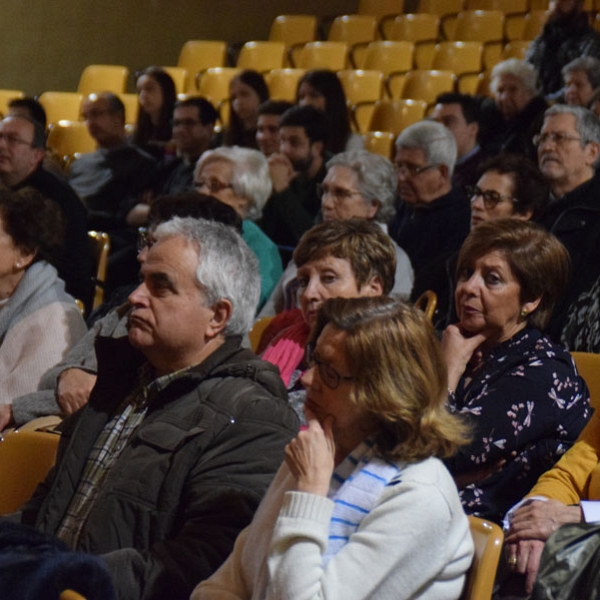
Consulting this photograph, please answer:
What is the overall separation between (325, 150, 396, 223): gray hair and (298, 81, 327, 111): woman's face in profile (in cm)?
184

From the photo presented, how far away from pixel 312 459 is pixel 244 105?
4.58 meters

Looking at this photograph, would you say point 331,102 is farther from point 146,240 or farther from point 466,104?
point 146,240

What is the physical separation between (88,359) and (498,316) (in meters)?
1.10

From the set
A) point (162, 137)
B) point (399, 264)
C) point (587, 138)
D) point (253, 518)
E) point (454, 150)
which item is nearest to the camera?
point (253, 518)

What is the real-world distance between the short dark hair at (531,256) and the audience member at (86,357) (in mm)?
669

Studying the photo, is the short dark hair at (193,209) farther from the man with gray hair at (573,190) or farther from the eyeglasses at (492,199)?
the man with gray hair at (573,190)

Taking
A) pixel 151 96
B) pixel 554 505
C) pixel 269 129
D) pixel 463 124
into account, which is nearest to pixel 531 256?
pixel 554 505

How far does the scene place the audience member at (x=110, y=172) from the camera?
5.56 meters

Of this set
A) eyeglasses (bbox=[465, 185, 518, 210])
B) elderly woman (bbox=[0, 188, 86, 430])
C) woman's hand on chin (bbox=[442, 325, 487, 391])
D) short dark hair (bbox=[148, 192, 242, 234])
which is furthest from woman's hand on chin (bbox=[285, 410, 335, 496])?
eyeglasses (bbox=[465, 185, 518, 210])

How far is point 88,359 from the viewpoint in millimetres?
3059

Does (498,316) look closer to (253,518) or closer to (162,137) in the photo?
(253,518)

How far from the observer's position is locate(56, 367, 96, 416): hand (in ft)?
9.45

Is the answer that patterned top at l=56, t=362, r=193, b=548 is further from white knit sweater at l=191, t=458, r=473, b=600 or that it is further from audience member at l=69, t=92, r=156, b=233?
audience member at l=69, t=92, r=156, b=233

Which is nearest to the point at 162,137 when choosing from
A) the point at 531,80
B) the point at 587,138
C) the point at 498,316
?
the point at 531,80
